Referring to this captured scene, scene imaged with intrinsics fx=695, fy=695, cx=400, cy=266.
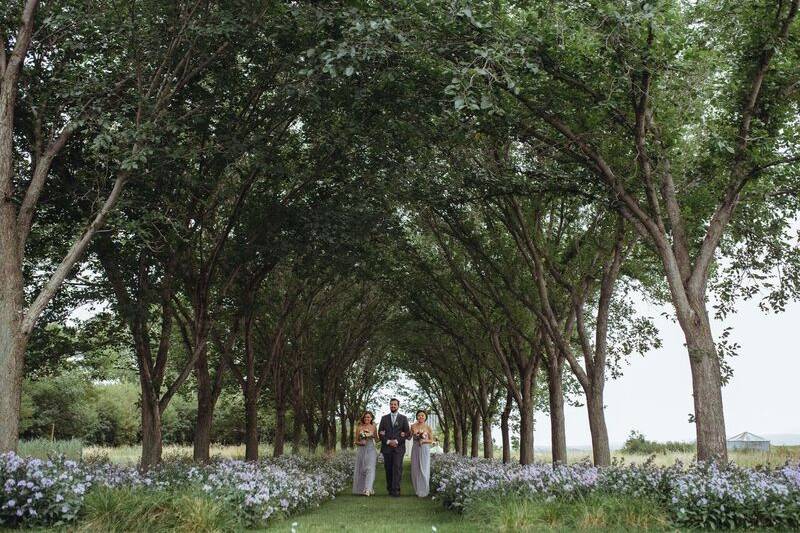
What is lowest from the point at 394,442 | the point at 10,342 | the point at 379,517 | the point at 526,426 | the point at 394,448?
the point at 379,517

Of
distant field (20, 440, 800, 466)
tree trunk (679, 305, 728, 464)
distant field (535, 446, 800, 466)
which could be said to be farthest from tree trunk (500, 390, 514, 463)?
tree trunk (679, 305, 728, 464)

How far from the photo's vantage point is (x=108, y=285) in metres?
14.6

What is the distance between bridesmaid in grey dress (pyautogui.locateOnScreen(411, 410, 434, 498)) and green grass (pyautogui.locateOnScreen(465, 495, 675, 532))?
23.3 feet

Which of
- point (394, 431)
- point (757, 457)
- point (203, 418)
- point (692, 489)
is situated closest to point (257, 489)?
point (203, 418)

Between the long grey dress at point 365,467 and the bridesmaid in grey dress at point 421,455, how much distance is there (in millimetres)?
1082

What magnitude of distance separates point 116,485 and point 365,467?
8.37 meters

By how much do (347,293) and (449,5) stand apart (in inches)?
801

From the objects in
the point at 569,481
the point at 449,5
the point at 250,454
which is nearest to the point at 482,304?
the point at 250,454

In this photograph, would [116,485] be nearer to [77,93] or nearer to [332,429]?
[77,93]

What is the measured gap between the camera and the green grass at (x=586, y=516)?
A: 321 inches

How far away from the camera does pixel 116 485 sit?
9.25 m

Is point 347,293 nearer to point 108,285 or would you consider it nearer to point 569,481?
point 108,285

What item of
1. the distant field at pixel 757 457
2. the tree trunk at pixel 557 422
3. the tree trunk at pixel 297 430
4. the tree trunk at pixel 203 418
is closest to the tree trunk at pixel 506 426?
the distant field at pixel 757 457

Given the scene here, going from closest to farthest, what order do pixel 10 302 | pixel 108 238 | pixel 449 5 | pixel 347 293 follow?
pixel 449 5 < pixel 10 302 < pixel 108 238 < pixel 347 293
